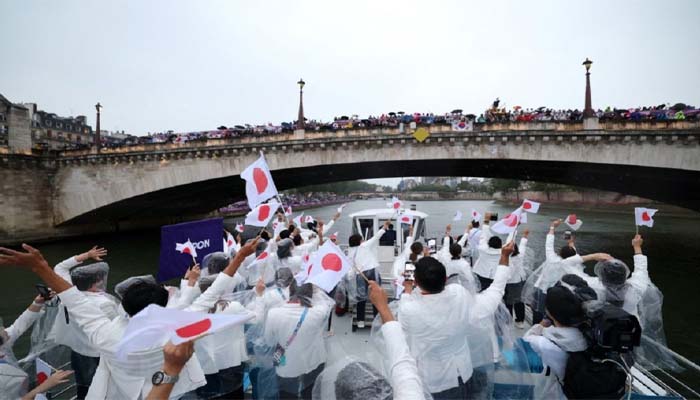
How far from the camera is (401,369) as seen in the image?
1.85m

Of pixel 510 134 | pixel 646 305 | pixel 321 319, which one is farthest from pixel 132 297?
pixel 510 134

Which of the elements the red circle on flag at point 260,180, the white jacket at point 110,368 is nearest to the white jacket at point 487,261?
the red circle on flag at point 260,180

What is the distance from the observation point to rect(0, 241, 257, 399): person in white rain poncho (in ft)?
7.61

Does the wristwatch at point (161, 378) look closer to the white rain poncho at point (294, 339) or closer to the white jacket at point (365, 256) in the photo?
the white rain poncho at point (294, 339)

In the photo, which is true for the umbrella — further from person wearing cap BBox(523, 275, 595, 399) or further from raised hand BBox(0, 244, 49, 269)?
raised hand BBox(0, 244, 49, 269)

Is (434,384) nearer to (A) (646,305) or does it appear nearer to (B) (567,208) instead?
(A) (646,305)

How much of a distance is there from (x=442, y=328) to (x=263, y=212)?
457 centimetres

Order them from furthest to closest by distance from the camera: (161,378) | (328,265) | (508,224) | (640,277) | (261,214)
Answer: (508,224) → (261,214) → (640,277) → (328,265) → (161,378)

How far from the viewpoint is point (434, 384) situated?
9.48ft

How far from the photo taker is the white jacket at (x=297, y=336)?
3.51 metres

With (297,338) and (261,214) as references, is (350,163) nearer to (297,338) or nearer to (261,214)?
(261,214)

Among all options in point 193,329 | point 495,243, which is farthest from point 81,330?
point 495,243

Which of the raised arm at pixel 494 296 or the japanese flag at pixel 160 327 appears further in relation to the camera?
the raised arm at pixel 494 296

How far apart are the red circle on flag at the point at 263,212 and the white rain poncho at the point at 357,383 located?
4.73 m
